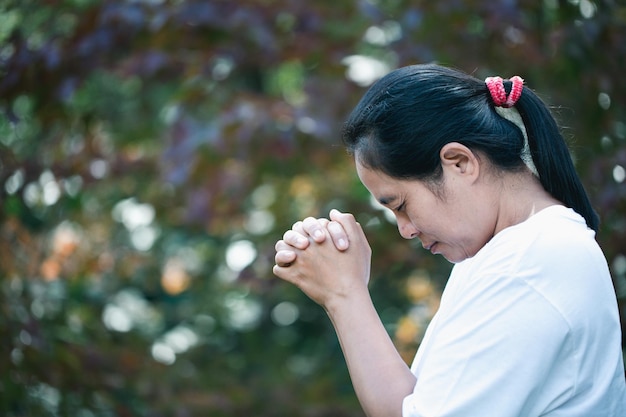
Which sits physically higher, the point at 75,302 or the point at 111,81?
the point at 111,81

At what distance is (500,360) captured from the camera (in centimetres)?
139

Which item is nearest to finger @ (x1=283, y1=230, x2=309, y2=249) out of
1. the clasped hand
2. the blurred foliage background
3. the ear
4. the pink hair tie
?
the clasped hand

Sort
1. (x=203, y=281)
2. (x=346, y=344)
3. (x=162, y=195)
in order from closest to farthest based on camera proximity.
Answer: (x=346, y=344) → (x=162, y=195) → (x=203, y=281)

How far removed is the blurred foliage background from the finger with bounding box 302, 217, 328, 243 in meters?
0.85

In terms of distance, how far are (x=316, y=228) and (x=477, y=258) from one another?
32 centimetres

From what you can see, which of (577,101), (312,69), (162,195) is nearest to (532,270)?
(577,101)

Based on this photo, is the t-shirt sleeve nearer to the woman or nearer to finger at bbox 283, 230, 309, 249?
the woman

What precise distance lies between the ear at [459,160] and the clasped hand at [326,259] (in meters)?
0.23

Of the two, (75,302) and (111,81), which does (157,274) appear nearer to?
(75,302)

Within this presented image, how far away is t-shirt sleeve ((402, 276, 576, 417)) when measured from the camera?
1384 mm

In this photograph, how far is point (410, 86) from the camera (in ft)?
5.27

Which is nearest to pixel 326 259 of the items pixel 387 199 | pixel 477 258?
pixel 387 199

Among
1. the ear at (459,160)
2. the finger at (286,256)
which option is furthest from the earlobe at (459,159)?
the finger at (286,256)

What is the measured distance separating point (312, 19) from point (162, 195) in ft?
5.31
